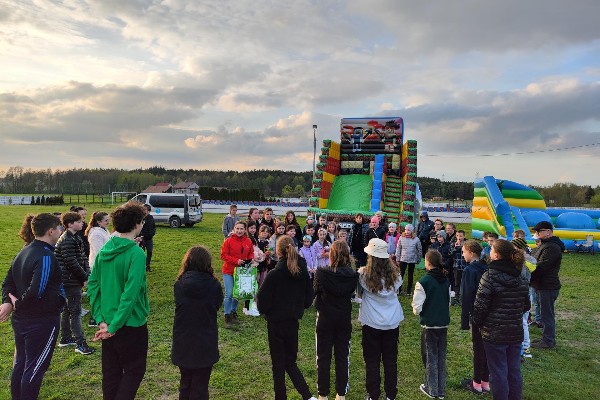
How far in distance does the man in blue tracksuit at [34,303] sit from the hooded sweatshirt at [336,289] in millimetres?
2587

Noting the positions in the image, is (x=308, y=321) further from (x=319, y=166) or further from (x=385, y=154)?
(x=385, y=154)

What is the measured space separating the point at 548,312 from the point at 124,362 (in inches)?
239

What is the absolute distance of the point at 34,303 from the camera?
360cm

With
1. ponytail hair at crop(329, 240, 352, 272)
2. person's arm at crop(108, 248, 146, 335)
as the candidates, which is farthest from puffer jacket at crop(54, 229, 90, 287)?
ponytail hair at crop(329, 240, 352, 272)

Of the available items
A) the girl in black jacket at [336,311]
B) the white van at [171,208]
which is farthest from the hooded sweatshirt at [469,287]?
the white van at [171,208]

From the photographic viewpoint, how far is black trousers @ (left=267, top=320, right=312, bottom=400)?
13.4ft

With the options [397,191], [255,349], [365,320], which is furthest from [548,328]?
[397,191]

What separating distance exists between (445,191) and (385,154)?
66.6m

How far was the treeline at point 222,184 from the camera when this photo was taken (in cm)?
5984

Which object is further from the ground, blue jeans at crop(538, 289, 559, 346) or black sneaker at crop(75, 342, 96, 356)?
blue jeans at crop(538, 289, 559, 346)

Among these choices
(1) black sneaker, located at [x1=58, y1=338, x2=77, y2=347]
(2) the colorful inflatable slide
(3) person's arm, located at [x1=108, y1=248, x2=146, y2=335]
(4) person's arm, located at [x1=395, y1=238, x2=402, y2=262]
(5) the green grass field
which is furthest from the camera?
(2) the colorful inflatable slide

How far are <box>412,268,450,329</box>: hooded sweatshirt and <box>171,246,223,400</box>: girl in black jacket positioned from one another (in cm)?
229

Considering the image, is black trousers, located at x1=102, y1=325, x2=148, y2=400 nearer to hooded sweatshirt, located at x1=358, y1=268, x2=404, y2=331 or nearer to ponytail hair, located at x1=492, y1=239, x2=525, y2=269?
hooded sweatshirt, located at x1=358, y1=268, x2=404, y2=331

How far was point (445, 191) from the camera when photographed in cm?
8038
